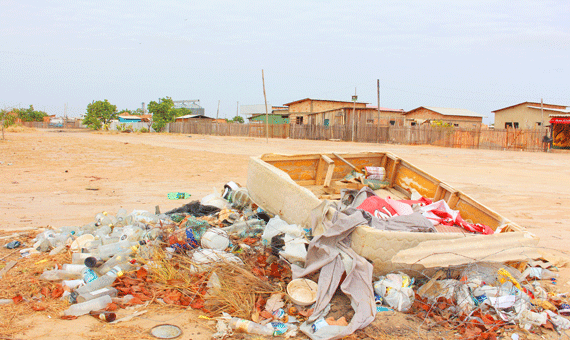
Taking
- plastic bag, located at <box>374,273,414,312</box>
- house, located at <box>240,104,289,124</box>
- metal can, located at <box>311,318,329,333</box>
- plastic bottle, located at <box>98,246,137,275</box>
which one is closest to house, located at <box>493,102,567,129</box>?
house, located at <box>240,104,289,124</box>

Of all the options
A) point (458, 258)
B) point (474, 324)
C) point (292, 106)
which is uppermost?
point (292, 106)

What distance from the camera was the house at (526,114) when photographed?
26.5m

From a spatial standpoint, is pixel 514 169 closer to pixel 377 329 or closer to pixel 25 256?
pixel 377 329

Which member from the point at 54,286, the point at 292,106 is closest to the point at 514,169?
the point at 54,286

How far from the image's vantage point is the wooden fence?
64.8 ft

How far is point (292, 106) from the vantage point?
3709 centimetres

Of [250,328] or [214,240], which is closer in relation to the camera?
[250,328]

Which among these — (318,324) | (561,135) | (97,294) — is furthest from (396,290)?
(561,135)

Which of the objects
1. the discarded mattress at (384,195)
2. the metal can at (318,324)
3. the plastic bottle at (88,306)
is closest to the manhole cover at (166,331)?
the plastic bottle at (88,306)

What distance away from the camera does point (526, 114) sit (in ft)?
89.8

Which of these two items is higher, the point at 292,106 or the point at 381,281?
the point at 292,106

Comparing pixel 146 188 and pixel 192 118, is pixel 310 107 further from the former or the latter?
pixel 146 188

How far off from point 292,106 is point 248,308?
3508 cm

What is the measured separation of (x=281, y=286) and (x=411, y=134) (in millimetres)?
21993
